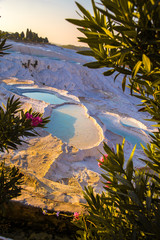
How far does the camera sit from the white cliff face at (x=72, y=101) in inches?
289

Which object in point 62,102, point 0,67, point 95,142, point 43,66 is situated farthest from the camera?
point 43,66

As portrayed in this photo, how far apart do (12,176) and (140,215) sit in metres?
2.02

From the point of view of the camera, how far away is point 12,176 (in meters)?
2.68

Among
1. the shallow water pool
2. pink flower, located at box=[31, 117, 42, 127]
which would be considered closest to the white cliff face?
the shallow water pool

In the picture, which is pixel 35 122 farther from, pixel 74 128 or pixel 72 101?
pixel 72 101

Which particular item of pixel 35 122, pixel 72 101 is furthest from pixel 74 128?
pixel 35 122

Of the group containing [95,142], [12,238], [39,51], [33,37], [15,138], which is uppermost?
[33,37]

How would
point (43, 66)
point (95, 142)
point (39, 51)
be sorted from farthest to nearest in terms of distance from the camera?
point (39, 51) → point (43, 66) → point (95, 142)

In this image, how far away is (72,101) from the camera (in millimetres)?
15773

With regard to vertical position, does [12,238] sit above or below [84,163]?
above

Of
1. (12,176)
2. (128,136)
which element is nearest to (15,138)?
(12,176)

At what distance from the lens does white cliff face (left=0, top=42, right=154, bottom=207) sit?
7.34 m

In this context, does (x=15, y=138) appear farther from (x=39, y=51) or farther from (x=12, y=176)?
(x=39, y=51)

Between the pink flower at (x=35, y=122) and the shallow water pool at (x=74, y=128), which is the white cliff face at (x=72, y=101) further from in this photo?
the pink flower at (x=35, y=122)
